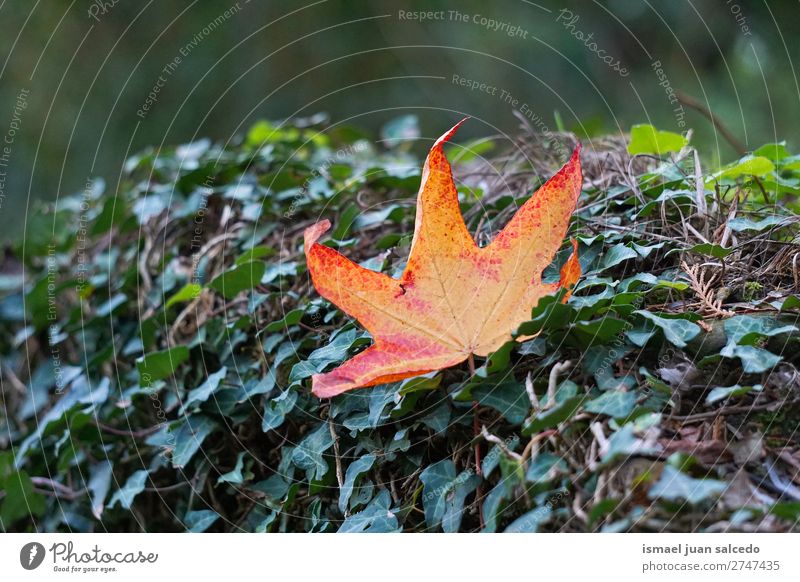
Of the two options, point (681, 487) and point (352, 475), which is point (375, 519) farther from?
point (681, 487)

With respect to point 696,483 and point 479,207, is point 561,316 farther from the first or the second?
point 479,207

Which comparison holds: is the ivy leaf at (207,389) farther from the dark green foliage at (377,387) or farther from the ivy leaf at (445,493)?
the ivy leaf at (445,493)

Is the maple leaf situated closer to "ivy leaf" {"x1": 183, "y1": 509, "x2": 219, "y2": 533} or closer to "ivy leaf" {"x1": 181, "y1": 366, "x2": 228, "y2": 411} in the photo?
"ivy leaf" {"x1": 181, "y1": 366, "x2": 228, "y2": 411}

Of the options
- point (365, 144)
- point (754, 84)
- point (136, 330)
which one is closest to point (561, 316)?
point (136, 330)

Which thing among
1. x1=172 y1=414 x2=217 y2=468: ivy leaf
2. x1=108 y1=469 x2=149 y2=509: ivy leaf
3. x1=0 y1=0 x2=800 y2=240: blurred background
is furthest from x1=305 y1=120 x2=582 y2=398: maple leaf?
x1=0 y1=0 x2=800 y2=240: blurred background

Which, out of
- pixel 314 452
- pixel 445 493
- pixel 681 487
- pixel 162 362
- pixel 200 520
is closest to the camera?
pixel 681 487

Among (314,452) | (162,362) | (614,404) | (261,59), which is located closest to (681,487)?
(614,404)
